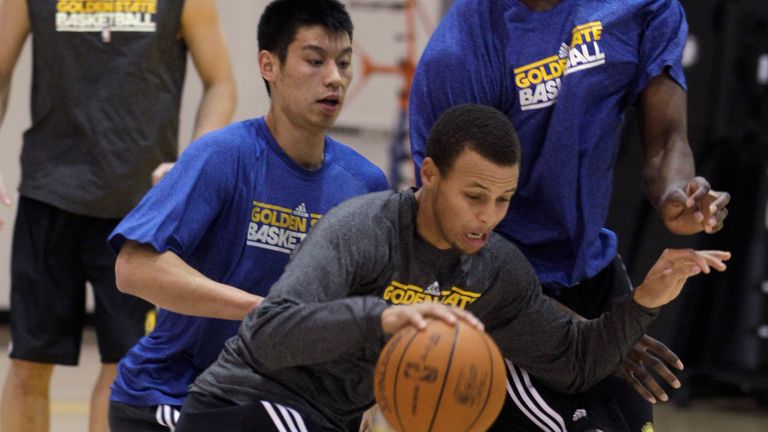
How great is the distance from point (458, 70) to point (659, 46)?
23.0 inches

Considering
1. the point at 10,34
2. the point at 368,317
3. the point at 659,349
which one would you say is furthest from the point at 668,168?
the point at 10,34

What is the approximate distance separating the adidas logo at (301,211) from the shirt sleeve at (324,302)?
0.45 metres

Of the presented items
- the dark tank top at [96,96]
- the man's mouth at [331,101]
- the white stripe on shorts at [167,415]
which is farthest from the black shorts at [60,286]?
the man's mouth at [331,101]

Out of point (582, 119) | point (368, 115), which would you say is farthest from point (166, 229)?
point (368, 115)

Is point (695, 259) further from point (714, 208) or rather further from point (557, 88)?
point (557, 88)

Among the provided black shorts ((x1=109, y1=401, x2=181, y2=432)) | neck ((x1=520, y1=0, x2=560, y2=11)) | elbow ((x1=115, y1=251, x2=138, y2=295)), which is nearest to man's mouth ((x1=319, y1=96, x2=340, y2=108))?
neck ((x1=520, y1=0, x2=560, y2=11))

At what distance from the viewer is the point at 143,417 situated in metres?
3.88

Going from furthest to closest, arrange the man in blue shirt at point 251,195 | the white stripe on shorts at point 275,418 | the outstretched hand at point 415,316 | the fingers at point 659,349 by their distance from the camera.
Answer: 1. the fingers at point 659,349
2. the man in blue shirt at point 251,195
3. the white stripe on shorts at point 275,418
4. the outstretched hand at point 415,316

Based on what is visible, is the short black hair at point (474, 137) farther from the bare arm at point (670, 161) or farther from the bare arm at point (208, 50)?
the bare arm at point (208, 50)

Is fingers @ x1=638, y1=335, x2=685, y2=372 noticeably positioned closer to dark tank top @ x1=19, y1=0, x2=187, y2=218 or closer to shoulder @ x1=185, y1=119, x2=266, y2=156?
shoulder @ x1=185, y1=119, x2=266, y2=156

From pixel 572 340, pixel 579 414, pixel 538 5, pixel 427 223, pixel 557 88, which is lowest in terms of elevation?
pixel 579 414

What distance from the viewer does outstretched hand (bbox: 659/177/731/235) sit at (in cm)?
334

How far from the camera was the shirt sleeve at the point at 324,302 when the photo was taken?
3045mm

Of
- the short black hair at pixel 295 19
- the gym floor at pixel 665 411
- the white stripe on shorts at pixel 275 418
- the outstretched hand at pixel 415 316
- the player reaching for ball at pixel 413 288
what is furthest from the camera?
the gym floor at pixel 665 411
